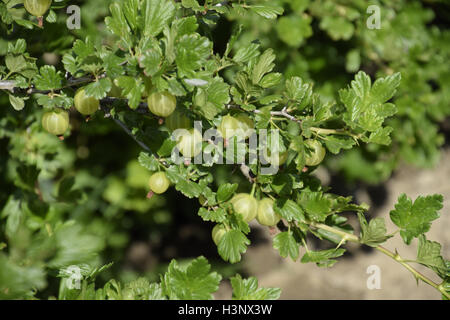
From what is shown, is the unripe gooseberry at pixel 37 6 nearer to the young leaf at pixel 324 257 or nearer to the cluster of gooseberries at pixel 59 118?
the cluster of gooseberries at pixel 59 118

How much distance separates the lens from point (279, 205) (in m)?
0.80

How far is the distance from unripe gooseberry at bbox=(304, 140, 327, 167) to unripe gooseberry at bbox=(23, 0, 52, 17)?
0.53 m

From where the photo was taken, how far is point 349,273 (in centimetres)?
213

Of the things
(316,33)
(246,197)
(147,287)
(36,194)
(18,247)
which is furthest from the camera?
(316,33)

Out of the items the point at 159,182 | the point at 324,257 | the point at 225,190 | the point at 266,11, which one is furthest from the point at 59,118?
the point at 324,257

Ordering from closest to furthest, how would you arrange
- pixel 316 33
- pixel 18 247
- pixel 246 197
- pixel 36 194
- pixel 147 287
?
1. pixel 18 247
2. pixel 147 287
3. pixel 246 197
4. pixel 36 194
5. pixel 316 33

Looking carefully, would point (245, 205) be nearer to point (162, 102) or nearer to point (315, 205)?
point (315, 205)

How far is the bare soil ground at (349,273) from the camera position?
2.07 m

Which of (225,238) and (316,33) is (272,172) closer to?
(225,238)

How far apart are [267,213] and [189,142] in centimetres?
21

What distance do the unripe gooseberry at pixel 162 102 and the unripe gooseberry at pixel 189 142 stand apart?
0.25 ft

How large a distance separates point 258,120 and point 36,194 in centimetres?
72
